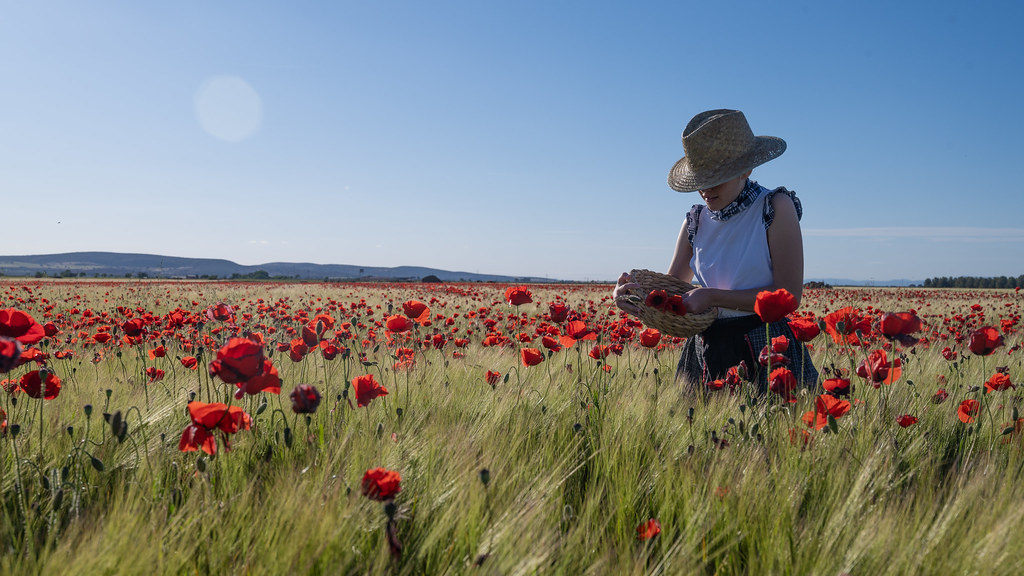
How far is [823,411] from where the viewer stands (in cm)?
172

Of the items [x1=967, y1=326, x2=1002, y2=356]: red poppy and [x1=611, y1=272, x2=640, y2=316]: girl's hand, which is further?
[x1=611, y1=272, x2=640, y2=316]: girl's hand

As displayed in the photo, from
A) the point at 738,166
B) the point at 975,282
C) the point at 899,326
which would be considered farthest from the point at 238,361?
the point at 975,282

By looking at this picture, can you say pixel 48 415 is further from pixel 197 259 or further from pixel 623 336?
pixel 197 259

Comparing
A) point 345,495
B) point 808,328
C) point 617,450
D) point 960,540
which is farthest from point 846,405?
point 345,495

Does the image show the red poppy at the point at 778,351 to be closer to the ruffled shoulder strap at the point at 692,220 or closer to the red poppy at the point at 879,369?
the red poppy at the point at 879,369

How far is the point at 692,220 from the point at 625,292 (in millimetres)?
608

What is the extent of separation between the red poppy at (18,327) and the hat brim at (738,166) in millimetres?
2402

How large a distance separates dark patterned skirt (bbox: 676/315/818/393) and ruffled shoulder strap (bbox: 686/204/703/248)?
0.49m

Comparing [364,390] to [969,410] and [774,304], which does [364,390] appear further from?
[969,410]

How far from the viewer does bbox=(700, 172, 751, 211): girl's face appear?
2.57m

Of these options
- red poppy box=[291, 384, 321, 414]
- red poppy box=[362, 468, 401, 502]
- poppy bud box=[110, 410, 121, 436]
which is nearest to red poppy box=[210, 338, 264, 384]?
red poppy box=[291, 384, 321, 414]

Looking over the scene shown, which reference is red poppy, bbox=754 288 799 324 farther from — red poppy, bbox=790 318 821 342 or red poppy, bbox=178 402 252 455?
red poppy, bbox=178 402 252 455

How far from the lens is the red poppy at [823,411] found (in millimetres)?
1688

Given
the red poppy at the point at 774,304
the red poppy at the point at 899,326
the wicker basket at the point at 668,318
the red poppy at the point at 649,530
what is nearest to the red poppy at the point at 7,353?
the red poppy at the point at 649,530
